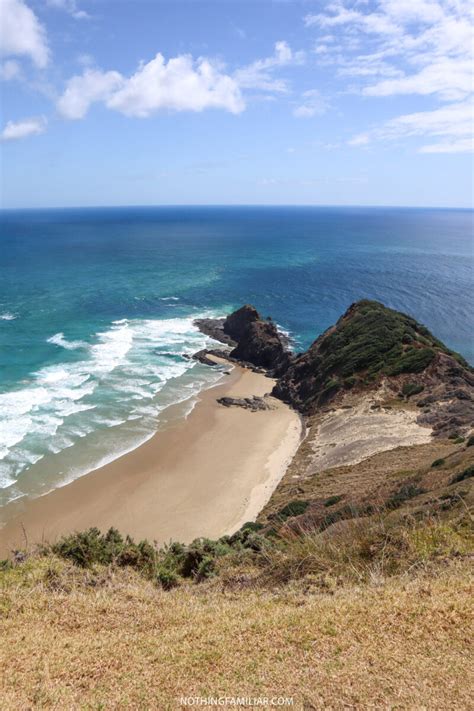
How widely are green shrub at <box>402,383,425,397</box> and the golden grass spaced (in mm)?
29381

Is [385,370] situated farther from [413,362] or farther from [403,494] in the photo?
[403,494]

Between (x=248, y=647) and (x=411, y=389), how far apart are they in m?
33.0

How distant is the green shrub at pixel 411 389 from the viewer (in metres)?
37.2

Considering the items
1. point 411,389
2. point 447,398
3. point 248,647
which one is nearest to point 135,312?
point 411,389

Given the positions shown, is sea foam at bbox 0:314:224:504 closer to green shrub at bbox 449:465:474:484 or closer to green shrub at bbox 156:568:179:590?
green shrub at bbox 156:568:179:590

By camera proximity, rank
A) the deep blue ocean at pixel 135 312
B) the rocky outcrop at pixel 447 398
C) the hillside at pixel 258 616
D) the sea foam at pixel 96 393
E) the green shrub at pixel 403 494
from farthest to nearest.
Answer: the deep blue ocean at pixel 135 312 → the sea foam at pixel 96 393 → the rocky outcrop at pixel 447 398 → the green shrub at pixel 403 494 → the hillside at pixel 258 616

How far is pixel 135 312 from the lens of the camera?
75.2m

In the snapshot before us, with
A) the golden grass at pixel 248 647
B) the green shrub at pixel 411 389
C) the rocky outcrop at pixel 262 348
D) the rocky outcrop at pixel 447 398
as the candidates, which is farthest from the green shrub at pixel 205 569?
the rocky outcrop at pixel 262 348

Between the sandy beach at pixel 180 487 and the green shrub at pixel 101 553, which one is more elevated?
the green shrub at pixel 101 553

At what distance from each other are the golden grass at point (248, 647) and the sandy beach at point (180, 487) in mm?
14818

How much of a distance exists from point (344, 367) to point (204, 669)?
1475 inches

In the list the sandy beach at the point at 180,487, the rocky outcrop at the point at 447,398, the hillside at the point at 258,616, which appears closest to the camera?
the hillside at the point at 258,616

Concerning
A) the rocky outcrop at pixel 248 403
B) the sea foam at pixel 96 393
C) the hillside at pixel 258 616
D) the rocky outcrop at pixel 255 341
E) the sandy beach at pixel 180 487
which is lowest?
the sandy beach at pixel 180 487

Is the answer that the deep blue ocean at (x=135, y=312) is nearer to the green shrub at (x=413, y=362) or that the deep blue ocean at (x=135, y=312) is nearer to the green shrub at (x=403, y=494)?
the green shrub at (x=413, y=362)
